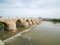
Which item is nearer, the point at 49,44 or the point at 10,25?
the point at 49,44

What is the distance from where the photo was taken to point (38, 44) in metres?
12.8

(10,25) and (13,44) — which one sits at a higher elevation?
(10,25)

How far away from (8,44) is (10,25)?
10.0 metres

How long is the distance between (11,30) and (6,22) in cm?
197

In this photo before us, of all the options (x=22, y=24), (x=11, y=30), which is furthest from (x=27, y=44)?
(x=22, y=24)

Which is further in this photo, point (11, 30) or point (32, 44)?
point (11, 30)

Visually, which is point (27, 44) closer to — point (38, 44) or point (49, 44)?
point (38, 44)

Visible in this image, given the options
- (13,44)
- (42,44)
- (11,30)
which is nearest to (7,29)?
(11,30)

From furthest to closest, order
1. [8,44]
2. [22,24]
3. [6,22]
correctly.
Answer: [22,24]
[6,22]
[8,44]

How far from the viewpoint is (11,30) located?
22359 millimetres

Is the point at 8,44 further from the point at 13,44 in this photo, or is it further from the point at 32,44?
the point at 32,44

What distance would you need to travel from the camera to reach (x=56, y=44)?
1305 cm

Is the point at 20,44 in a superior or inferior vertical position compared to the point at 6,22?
inferior

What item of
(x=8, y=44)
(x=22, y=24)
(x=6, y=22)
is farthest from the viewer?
(x=22, y=24)
